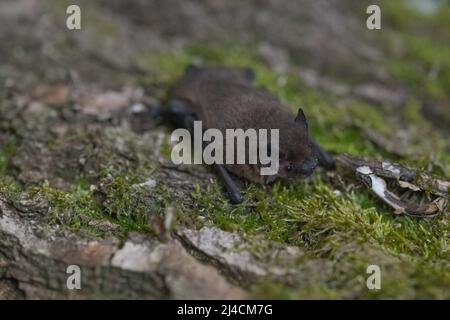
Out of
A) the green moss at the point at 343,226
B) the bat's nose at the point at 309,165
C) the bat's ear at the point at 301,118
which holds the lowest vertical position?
the green moss at the point at 343,226

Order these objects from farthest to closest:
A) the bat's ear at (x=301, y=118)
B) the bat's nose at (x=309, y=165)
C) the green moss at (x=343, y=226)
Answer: the bat's ear at (x=301, y=118), the bat's nose at (x=309, y=165), the green moss at (x=343, y=226)

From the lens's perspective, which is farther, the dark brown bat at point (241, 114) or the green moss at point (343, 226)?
the dark brown bat at point (241, 114)

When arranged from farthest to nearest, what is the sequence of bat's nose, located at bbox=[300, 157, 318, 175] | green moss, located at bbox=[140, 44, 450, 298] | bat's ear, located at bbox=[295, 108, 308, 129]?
bat's ear, located at bbox=[295, 108, 308, 129], bat's nose, located at bbox=[300, 157, 318, 175], green moss, located at bbox=[140, 44, 450, 298]

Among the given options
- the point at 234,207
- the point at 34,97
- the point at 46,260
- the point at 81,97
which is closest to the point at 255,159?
the point at 234,207

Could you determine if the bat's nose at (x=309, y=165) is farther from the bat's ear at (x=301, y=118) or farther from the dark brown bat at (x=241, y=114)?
the bat's ear at (x=301, y=118)

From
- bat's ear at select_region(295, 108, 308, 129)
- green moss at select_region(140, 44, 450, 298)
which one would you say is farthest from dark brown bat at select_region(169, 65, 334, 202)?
green moss at select_region(140, 44, 450, 298)

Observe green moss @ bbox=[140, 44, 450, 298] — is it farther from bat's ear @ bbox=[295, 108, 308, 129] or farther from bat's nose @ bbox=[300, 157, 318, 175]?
bat's ear @ bbox=[295, 108, 308, 129]

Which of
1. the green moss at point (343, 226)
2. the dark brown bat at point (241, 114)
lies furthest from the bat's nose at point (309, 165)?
the green moss at point (343, 226)

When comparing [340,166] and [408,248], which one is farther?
[340,166]

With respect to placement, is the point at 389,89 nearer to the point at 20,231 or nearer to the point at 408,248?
the point at 408,248
